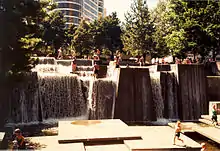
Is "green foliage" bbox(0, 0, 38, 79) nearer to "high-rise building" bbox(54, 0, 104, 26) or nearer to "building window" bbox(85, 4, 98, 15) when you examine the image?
"high-rise building" bbox(54, 0, 104, 26)

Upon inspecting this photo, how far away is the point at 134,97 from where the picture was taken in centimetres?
1878

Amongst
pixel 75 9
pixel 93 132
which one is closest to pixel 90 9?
pixel 75 9

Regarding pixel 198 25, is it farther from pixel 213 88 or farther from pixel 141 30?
pixel 141 30

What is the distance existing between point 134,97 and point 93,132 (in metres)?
7.07

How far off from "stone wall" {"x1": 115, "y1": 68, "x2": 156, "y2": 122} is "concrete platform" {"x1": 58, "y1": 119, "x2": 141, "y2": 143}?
427 centimetres

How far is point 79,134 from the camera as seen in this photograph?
38.6 feet

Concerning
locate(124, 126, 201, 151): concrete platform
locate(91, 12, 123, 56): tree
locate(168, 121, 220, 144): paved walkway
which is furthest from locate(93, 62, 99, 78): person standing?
locate(91, 12, 123, 56): tree

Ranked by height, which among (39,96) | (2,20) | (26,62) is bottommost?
(39,96)

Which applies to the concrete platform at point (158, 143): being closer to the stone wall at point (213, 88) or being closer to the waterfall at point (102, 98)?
the waterfall at point (102, 98)

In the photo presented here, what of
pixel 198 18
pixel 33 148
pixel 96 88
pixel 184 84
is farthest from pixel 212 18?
pixel 33 148

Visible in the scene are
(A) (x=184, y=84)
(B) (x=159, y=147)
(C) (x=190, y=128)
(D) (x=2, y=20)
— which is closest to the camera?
(B) (x=159, y=147)

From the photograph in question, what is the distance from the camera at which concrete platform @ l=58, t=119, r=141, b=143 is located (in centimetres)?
1110

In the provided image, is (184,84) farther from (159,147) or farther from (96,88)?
(159,147)

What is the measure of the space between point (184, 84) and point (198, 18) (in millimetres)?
8445
